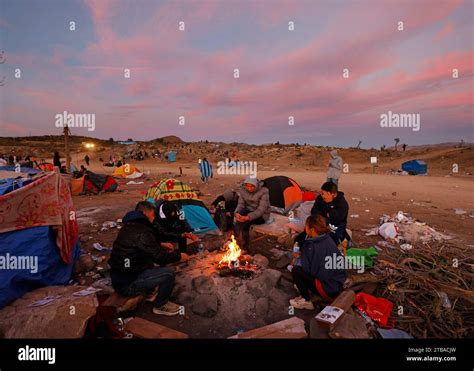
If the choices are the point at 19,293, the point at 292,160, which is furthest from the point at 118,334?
the point at 292,160

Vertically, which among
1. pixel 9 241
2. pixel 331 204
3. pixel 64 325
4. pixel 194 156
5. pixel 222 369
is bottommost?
pixel 222 369

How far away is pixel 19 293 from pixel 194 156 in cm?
4044

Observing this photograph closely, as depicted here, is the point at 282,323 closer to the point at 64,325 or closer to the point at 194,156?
the point at 64,325

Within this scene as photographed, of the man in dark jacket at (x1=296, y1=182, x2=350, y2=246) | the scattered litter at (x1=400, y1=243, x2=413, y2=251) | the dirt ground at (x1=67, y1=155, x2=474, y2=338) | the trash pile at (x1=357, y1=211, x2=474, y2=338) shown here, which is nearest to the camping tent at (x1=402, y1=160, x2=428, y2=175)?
the dirt ground at (x1=67, y1=155, x2=474, y2=338)

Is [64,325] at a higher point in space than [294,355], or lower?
higher

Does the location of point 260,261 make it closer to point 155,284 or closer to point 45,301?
point 155,284

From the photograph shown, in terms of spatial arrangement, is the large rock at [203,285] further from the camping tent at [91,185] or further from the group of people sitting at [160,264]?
the camping tent at [91,185]

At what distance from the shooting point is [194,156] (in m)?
44.0

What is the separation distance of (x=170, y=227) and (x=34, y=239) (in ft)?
8.70

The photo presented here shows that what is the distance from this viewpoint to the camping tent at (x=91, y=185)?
14.2 meters

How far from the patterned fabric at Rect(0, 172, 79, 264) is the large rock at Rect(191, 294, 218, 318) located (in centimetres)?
269

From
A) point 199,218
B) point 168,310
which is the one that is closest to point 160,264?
point 168,310

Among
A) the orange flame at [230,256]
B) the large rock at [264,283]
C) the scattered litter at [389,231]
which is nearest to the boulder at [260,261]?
the orange flame at [230,256]

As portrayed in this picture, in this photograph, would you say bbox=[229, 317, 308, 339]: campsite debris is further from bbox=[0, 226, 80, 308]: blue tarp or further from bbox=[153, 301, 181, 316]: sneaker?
bbox=[0, 226, 80, 308]: blue tarp
